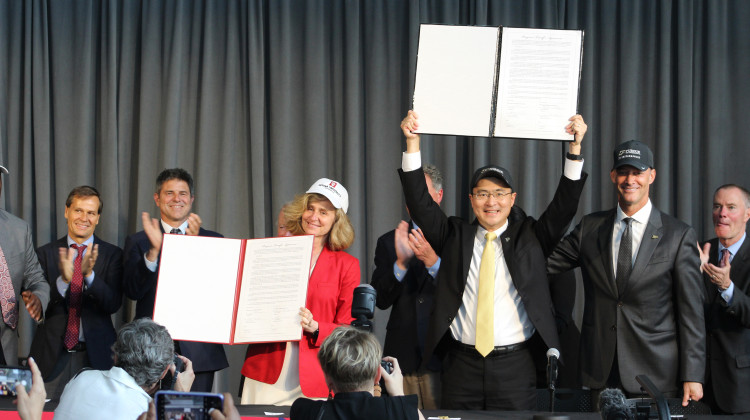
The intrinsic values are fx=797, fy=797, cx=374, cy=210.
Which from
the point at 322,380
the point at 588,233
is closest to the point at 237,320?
the point at 322,380

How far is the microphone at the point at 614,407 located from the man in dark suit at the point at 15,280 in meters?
3.07

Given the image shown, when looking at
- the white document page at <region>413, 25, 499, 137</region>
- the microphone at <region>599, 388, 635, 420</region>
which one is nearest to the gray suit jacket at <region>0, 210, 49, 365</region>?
the white document page at <region>413, 25, 499, 137</region>

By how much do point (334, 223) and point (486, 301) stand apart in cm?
83

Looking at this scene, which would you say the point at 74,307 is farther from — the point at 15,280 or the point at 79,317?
the point at 15,280

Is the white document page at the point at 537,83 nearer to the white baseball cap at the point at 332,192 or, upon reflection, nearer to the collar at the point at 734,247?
the white baseball cap at the point at 332,192

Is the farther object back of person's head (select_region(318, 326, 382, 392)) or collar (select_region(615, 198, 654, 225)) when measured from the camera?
collar (select_region(615, 198, 654, 225))

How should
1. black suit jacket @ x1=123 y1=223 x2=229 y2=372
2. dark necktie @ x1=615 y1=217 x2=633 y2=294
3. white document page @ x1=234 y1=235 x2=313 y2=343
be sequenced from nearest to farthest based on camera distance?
white document page @ x1=234 y1=235 x2=313 y2=343 → dark necktie @ x1=615 y1=217 x2=633 y2=294 → black suit jacket @ x1=123 y1=223 x2=229 y2=372

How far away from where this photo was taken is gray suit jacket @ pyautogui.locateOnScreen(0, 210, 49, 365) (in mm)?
4105

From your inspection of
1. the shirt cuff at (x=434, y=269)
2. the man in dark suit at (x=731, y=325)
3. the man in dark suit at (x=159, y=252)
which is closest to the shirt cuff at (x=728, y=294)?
the man in dark suit at (x=731, y=325)

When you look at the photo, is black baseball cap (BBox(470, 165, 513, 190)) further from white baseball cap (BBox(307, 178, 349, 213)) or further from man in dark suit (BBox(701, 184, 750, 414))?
man in dark suit (BBox(701, 184, 750, 414))

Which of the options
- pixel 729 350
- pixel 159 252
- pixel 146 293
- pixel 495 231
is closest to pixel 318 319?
pixel 495 231

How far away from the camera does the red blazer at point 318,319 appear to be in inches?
136

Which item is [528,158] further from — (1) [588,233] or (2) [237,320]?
(2) [237,320]

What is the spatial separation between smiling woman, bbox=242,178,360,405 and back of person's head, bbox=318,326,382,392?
3.41ft
